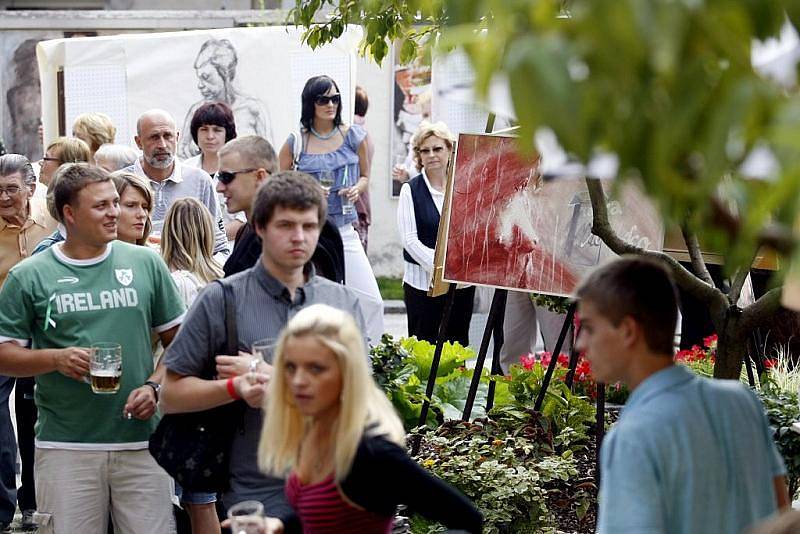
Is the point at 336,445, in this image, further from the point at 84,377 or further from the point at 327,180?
the point at 327,180

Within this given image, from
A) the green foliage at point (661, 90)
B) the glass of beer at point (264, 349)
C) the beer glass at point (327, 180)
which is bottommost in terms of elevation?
the glass of beer at point (264, 349)

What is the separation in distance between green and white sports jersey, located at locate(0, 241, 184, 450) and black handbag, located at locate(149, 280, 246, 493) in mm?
840

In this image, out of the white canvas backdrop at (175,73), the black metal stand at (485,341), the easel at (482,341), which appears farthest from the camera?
the white canvas backdrop at (175,73)

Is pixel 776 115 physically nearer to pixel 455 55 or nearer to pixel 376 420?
pixel 455 55

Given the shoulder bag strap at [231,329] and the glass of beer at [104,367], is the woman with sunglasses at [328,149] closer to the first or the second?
the glass of beer at [104,367]

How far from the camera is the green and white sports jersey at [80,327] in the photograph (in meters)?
5.58

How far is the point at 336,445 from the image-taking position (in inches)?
150

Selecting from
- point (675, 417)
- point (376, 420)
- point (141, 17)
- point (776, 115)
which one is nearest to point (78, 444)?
point (376, 420)

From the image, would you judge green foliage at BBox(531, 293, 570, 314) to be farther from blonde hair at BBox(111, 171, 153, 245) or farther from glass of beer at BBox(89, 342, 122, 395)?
glass of beer at BBox(89, 342, 122, 395)

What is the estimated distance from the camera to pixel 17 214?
7.89 m

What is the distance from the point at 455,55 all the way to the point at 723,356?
273 centimetres

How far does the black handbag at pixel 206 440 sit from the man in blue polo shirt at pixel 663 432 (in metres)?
1.56

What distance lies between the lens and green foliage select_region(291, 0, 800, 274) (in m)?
1.91

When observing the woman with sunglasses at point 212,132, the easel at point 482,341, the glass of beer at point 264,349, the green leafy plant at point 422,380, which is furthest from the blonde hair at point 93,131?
the glass of beer at point 264,349
